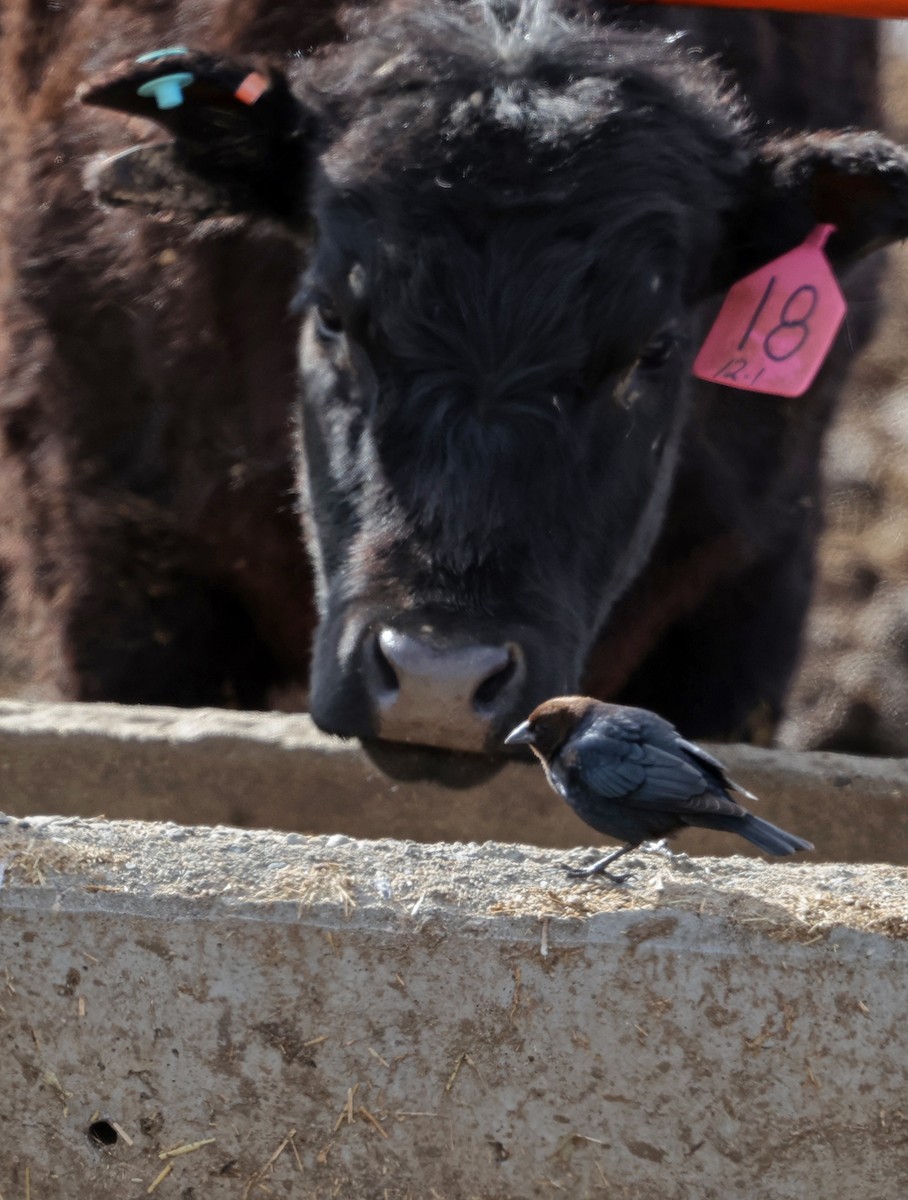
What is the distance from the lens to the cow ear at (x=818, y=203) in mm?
3373

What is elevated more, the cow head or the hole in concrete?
the cow head

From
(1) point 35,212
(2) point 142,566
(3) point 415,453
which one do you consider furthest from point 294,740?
(1) point 35,212

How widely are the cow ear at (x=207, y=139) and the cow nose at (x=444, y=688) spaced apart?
130cm

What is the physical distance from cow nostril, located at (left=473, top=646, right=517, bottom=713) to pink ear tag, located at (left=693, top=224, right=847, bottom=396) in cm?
112

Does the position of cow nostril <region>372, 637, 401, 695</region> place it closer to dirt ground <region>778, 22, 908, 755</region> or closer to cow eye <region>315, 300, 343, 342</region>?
cow eye <region>315, 300, 343, 342</region>

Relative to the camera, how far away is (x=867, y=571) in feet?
20.6

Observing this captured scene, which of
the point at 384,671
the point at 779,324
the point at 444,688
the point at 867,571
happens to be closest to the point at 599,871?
the point at 444,688

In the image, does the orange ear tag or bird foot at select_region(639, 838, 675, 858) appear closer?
bird foot at select_region(639, 838, 675, 858)

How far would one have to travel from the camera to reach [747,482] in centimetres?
421

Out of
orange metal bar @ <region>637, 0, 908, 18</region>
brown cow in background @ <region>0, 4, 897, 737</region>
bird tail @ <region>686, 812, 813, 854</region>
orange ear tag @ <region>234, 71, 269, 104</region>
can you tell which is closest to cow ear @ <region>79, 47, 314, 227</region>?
orange ear tag @ <region>234, 71, 269, 104</region>

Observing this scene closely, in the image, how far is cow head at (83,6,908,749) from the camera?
2.85 m

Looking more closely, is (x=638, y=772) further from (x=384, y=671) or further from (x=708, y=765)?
(x=384, y=671)

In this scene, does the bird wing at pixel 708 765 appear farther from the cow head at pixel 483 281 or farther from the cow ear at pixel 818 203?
the cow ear at pixel 818 203

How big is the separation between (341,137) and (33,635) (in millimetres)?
1839
